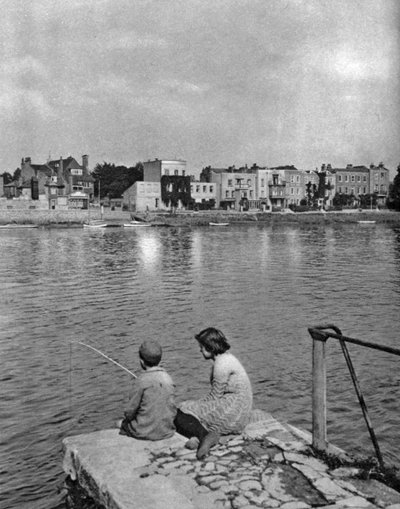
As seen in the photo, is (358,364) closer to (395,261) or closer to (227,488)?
(227,488)

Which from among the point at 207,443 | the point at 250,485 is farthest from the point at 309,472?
the point at 207,443

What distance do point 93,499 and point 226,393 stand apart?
178cm

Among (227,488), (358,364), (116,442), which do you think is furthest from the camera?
(358,364)

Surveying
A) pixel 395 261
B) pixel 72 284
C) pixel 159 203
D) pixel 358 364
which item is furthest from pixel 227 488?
pixel 159 203

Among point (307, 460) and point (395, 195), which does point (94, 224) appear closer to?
point (395, 195)

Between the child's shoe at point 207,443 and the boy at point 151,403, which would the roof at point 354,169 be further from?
the child's shoe at point 207,443

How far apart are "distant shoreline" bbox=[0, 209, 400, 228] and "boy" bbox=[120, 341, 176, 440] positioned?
9141cm

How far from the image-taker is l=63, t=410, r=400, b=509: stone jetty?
527cm

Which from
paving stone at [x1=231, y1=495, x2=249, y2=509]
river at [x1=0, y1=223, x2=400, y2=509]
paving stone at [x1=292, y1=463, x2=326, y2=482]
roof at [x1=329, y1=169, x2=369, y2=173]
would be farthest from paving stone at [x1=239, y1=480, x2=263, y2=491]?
roof at [x1=329, y1=169, x2=369, y2=173]

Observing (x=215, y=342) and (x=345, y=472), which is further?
(x=215, y=342)

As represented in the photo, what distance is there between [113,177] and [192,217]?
35.8 metres

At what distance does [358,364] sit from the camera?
1389 centimetres

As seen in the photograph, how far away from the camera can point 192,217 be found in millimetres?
108500

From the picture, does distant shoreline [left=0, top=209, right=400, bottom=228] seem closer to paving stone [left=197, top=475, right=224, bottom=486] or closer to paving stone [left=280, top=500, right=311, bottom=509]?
paving stone [left=197, top=475, right=224, bottom=486]
